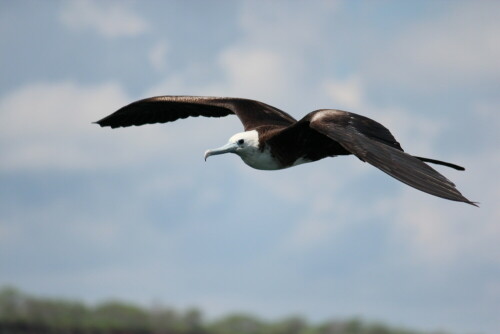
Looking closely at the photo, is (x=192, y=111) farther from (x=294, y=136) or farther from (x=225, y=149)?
(x=294, y=136)

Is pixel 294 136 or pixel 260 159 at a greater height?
pixel 294 136

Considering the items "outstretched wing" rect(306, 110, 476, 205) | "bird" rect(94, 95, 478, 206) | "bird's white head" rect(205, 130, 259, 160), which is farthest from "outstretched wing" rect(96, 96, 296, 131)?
"outstretched wing" rect(306, 110, 476, 205)

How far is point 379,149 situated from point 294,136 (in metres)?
1.78

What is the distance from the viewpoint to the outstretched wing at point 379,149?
26.9ft

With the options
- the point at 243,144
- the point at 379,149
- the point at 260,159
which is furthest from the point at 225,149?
the point at 379,149

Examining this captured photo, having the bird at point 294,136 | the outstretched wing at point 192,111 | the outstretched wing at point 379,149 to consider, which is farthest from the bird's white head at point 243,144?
the outstretched wing at point 379,149

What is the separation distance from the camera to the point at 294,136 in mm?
10633

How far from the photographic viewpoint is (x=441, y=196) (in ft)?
25.9

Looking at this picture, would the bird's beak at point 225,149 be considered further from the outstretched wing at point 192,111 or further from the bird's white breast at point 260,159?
the outstretched wing at point 192,111

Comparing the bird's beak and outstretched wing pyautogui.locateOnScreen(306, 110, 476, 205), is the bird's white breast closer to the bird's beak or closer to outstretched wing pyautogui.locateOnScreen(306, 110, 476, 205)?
the bird's beak

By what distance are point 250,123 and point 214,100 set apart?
3.32 ft

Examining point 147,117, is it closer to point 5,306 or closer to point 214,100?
point 214,100

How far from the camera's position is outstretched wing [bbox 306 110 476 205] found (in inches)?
323

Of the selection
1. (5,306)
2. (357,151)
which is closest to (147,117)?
(357,151)
